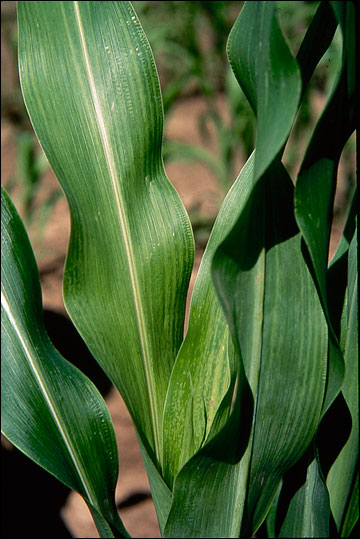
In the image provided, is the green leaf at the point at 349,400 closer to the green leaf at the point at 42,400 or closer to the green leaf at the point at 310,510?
the green leaf at the point at 310,510

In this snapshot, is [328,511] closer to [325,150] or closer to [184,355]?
[184,355]

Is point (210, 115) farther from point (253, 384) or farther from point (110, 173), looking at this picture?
point (253, 384)

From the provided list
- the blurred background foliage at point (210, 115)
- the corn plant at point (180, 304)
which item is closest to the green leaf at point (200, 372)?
the corn plant at point (180, 304)

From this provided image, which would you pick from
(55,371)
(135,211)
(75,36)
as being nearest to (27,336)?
(55,371)

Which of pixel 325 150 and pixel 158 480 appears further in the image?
pixel 158 480

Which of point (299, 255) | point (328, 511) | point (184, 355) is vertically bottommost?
point (328, 511)

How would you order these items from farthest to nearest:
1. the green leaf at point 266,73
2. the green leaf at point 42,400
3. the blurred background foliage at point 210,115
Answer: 1. the blurred background foliage at point 210,115
2. the green leaf at point 42,400
3. the green leaf at point 266,73

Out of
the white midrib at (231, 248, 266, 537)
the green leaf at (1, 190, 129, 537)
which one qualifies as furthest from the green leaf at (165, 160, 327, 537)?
the green leaf at (1, 190, 129, 537)
